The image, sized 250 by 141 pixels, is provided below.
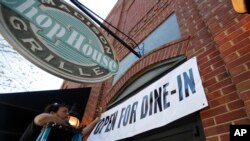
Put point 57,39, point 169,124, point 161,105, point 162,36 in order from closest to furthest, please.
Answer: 1. point 161,105
2. point 169,124
3. point 57,39
4. point 162,36

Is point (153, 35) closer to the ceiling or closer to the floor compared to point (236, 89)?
closer to the ceiling

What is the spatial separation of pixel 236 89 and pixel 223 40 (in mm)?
620

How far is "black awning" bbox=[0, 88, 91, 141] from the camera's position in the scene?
363cm

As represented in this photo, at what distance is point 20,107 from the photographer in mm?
3789

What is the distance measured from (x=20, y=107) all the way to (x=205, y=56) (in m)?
3.32

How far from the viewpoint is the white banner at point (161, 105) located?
7.31ft

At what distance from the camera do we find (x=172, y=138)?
2.63 meters

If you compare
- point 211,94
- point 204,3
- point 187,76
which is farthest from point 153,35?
point 211,94

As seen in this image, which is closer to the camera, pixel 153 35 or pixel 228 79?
pixel 228 79

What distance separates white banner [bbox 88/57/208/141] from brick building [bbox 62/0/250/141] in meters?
0.17

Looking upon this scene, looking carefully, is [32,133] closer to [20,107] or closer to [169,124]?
[20,107]

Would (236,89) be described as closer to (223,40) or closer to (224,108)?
(224,108)

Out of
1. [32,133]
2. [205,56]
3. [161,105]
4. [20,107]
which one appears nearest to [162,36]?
[205,56]

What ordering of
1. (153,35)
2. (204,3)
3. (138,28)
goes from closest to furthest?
(204,3) < (153,35) < (138,28)
